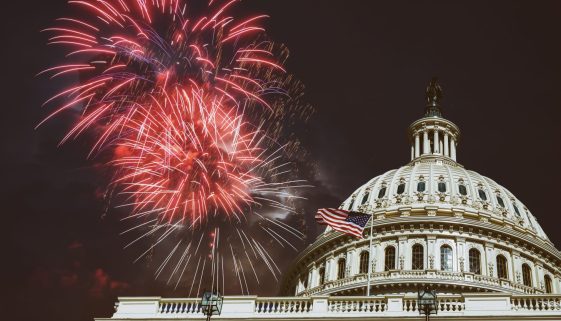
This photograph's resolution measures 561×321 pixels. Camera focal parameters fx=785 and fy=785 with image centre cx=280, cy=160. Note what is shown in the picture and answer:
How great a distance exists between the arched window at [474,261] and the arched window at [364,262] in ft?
27.3

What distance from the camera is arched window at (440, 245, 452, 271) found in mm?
63037

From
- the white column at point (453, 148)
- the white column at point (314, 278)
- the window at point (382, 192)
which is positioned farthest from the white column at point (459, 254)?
the white column at point (453, 148)

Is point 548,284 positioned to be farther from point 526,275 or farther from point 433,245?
point 433,245

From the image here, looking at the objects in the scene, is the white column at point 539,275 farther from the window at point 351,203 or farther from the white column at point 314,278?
the white column at point 314,278

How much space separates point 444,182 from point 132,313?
44829 mm

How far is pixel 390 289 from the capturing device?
59.8 meters

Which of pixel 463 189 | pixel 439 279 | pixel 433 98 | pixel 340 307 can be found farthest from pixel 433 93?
pixel 340 307

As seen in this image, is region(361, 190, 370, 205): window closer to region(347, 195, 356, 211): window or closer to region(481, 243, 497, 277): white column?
region(347, 195, 356, 211): window

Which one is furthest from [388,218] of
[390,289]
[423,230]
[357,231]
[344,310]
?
[344,310]

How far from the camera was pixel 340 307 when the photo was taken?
33.7m

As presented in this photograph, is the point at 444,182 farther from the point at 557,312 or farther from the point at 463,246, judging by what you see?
the point at 557,312

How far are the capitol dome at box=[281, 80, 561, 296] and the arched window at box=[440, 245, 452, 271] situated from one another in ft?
0.32

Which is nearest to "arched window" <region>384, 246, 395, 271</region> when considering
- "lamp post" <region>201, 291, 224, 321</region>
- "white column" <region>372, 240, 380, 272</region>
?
→ "white column" <region>372, 240, 380, 272</region>

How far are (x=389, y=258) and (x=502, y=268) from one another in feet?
30.3
